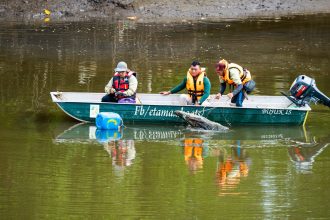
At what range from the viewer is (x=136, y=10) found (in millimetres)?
30234

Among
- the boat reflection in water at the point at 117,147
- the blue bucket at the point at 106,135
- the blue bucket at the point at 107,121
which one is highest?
the blue bucket at the point at 107,121

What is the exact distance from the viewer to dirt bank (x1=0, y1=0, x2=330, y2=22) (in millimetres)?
29625

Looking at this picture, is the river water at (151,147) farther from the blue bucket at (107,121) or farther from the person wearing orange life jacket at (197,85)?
the person wearing orange life jacket at (197,85)

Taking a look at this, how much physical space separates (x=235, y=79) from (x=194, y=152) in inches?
82.2

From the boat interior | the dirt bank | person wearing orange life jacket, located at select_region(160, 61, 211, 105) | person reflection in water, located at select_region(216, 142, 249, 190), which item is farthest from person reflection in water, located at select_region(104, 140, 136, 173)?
the dirt bank

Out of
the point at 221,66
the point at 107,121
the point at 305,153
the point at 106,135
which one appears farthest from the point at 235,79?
the point at 106,135

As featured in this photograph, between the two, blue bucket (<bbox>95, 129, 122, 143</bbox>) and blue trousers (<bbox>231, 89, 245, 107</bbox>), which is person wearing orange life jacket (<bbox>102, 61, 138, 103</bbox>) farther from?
blue trousers (<bbox>231, 89, 245, 107</bbox>)

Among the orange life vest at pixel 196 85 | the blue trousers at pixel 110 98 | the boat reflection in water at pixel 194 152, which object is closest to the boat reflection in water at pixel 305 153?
the boat reflection in water at pixel 194 152

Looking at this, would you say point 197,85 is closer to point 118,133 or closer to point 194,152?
point 118,133

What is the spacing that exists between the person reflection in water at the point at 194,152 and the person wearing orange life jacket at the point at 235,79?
4.19ft

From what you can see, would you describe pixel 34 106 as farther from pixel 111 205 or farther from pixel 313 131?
pixel 111 205

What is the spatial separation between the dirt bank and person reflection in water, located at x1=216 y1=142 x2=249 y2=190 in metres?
14.1

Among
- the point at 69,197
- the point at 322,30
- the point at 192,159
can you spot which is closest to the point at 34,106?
the point at 192,159

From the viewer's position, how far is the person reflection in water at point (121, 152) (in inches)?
586
